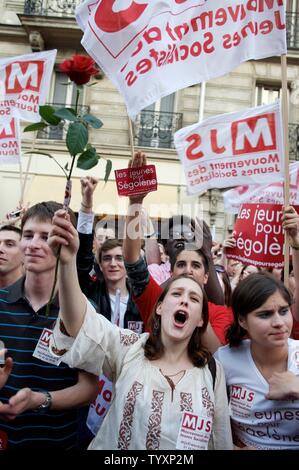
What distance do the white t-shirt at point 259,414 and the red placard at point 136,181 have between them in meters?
1.10

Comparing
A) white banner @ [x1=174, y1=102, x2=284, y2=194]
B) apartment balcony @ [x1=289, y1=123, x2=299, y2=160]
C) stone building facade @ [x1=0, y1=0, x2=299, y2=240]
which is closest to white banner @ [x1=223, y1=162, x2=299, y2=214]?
white banner @ [x1=174, y1=102, x2=284, y2=194]

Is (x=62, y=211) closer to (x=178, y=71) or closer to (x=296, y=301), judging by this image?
(x=296, y=301)

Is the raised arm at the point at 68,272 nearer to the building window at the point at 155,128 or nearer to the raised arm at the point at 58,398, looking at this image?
the raised arm at the point at 58,398

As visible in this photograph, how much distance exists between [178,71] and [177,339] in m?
1.88

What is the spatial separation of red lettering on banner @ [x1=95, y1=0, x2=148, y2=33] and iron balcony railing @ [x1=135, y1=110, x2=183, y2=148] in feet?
30.4

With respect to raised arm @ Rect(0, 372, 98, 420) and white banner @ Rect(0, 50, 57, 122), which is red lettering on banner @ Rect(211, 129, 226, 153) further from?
raised arm @ Rect(0, 372, 98, 420)

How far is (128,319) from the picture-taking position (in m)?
3.18

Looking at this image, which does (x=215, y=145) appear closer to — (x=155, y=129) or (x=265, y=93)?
(x=155, y=129)

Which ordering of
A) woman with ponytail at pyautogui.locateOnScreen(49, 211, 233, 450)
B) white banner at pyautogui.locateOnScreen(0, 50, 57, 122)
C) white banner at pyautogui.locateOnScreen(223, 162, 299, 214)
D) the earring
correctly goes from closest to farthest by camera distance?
woman with ponytail at pyautogui.locateOnScreen(49, 211, 233, 450) → the earring → white banner at pyautogui.locateOnScreen(223, 162, 299, 214) → white banner at pyautogui.locateOnScreen(0, 50, 57, 122)

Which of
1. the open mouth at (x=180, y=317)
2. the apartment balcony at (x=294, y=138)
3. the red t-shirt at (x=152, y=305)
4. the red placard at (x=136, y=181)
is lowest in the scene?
the open mouth at (x=180, y=317)

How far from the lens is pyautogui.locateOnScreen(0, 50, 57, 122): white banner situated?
19.7 feet

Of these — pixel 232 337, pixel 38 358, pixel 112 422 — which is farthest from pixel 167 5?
pixel 112 422

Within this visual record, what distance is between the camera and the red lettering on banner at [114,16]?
312 centimetres

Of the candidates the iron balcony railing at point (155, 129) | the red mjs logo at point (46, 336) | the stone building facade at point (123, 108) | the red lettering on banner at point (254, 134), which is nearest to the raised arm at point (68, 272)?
the red mjs logo at point (46, 336)
